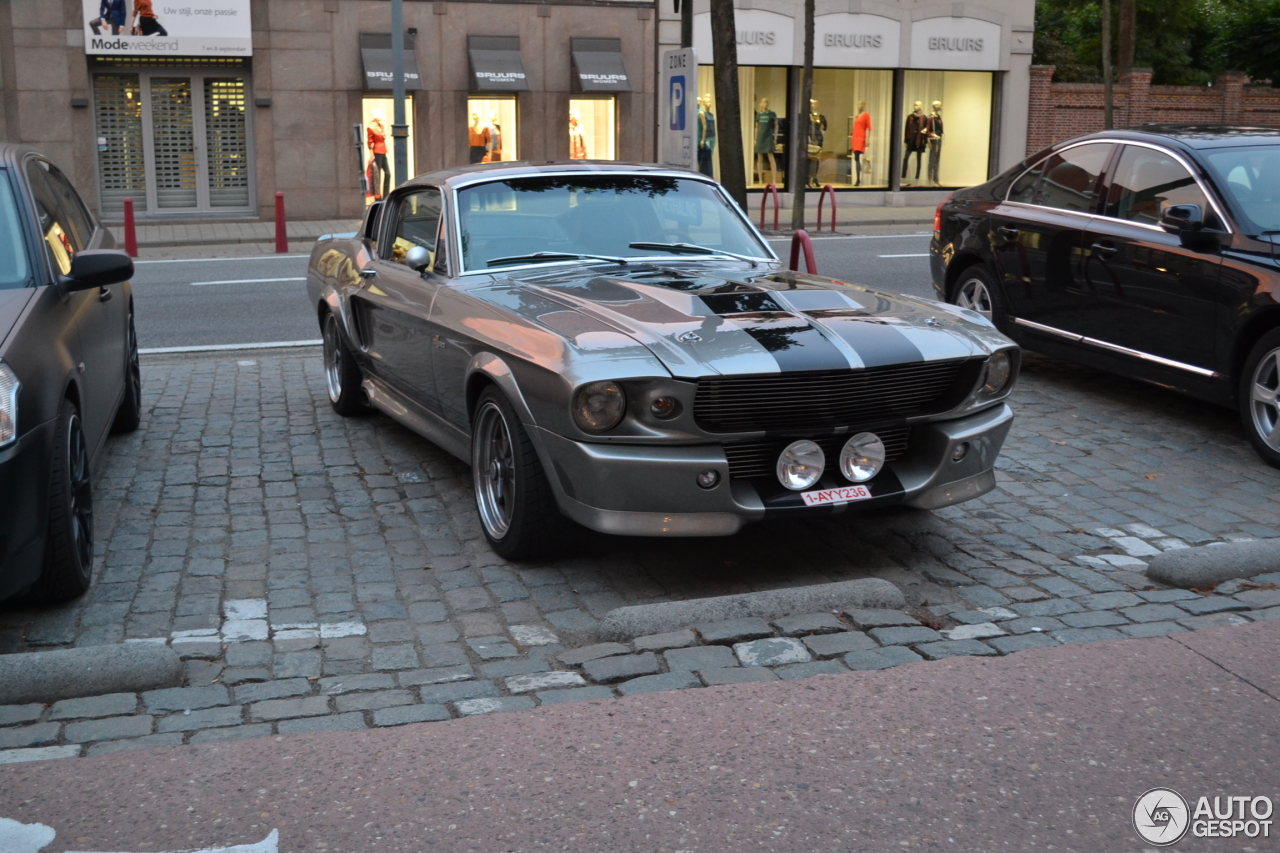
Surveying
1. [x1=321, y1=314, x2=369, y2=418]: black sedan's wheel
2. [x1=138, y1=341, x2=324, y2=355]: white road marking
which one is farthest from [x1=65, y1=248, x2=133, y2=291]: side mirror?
[x1=138, y1=341, x2=324, y2=355]: white road marking

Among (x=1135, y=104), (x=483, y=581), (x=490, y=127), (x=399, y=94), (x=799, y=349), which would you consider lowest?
(x=483, y=581)

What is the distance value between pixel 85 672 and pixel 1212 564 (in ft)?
12.9

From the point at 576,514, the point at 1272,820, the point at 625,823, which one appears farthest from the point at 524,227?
the point at 1272,820

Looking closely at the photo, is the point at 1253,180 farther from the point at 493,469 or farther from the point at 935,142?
the point at 935,142

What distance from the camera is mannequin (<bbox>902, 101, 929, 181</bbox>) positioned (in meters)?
31.0

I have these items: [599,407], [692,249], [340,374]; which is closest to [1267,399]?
[692,249]

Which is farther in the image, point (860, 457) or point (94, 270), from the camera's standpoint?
point (94, 270)

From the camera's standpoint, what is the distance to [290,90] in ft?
82.2

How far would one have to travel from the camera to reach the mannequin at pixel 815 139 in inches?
1187

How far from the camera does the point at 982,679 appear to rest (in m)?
4.07

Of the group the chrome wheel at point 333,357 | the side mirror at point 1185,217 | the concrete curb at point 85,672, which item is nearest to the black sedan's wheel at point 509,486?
the concrete curb at point 85,672

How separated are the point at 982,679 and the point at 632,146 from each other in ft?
81.3

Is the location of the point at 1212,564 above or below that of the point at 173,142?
below

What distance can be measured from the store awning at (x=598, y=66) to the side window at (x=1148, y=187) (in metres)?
19.7
